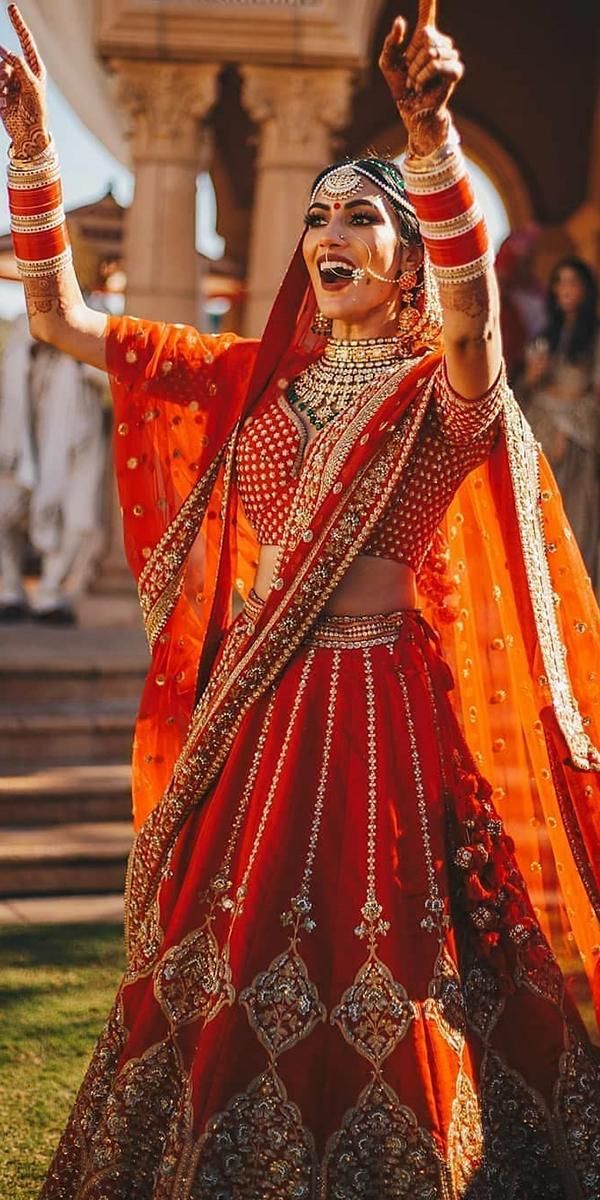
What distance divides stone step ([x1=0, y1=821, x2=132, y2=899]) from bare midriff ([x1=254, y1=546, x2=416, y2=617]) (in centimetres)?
288

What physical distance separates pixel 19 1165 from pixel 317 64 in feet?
21.4

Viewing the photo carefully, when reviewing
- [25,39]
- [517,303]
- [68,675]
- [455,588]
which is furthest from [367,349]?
[517,303]

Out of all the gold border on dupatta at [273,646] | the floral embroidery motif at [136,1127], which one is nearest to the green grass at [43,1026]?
the floral embroidery motif at [136,1127]

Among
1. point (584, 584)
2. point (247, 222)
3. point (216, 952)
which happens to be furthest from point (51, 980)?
point (247, 222)

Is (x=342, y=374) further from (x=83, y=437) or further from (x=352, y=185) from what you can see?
(x=83, y=437)

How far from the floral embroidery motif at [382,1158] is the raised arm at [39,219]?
1596 millimetres

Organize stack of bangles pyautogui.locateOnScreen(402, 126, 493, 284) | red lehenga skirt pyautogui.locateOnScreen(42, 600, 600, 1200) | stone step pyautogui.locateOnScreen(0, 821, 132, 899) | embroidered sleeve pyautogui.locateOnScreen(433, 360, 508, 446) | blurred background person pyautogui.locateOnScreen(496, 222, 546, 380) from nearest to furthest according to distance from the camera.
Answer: stack of bangles pyautogui.locateOnScreen(402, 126, 493, 284), red lehenga skirt pyautogui.locateOnScreen(42, 600, 600, 1200), embroidered sleeve pyautogui.locateOnScreen(433, 360, 508, 446), stone step pyautogui.locateOnScreen(0, 821, 132, 899), blurred background person pyautogui.locateOnScreen(496, 222, 546, 380)

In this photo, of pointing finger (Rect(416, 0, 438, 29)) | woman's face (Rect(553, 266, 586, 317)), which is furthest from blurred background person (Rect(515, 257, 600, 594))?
pointing finger (Rect(416, 0, 438, 29))

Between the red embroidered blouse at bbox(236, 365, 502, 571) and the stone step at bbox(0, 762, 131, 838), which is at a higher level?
the red embroidered blouse at bbox(236, 365, 502, 571)

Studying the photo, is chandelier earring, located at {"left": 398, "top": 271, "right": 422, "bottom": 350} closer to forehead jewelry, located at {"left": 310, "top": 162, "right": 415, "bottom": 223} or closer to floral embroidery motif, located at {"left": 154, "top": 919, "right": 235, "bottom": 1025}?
forehead jewelry, located at {"left": 310, "top": 162, "right": 415, "bottom": 223}

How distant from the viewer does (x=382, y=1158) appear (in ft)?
8.66

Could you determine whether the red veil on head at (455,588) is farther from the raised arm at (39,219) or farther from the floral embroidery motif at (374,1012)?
the floral embroidery motif at (374,1012)

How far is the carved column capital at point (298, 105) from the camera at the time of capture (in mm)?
8430

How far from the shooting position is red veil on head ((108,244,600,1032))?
3086 mm
